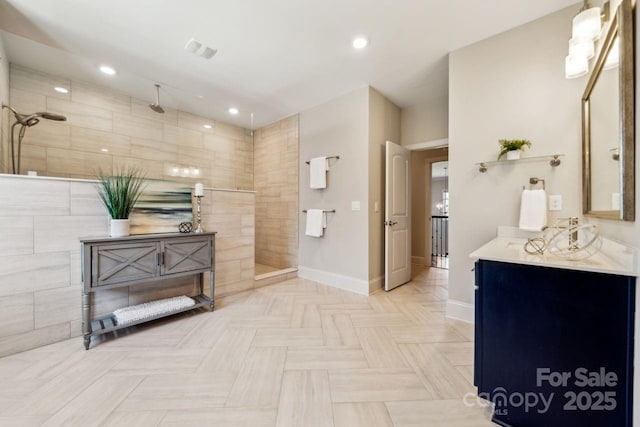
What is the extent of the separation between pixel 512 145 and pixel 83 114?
14.9 ft

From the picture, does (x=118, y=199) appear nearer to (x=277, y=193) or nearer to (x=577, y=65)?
(x=277, y=193)

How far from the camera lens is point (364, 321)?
94.0 inches

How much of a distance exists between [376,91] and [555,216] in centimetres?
236

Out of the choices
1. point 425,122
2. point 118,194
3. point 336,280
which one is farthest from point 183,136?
point 425,122

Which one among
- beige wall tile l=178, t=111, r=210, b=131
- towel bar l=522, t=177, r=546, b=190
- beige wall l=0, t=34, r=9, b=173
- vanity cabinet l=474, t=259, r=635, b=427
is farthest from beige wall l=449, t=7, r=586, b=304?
beige wall l=0, t=34, r=9, b=173

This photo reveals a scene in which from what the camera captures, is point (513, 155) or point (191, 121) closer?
point (513, 155)

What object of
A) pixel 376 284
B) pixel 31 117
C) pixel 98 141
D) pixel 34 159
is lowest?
pixel 376 284

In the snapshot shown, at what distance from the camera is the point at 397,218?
136 inches

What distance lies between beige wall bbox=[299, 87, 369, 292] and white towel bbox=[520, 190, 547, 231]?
1552 mm

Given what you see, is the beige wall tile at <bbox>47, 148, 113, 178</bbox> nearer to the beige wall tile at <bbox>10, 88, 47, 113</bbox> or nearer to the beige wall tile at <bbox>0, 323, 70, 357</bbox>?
the beige wall tile at <bbox>10, 88, 47, 113</bbox>

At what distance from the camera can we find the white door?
10.7 feet

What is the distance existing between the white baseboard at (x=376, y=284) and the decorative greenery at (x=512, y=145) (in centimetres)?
195

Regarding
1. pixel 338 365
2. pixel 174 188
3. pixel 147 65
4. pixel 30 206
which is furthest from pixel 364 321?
pixel 147 65

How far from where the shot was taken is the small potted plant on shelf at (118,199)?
208 cm
